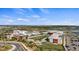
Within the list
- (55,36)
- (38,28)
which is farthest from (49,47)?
(38,28)

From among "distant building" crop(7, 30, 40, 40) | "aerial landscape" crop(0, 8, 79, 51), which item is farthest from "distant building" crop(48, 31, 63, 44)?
"distant building" crop(7, 30, 40, 40)

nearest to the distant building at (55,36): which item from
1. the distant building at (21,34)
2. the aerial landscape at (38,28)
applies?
the aerial landscape at (38,28)

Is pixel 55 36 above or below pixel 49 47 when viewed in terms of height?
above

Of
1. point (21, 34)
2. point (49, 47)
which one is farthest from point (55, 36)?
point (21, 34)

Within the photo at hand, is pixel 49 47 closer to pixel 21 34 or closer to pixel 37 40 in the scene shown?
pixel 37 40

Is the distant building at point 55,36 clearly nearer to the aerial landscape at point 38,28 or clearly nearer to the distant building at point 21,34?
the aerial landscape at point 38,28

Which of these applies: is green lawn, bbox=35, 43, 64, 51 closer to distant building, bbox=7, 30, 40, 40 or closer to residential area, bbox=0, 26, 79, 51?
residential area, bbox=0, 26, 79, 51

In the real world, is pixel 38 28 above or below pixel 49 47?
above
